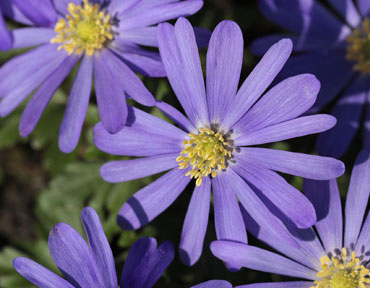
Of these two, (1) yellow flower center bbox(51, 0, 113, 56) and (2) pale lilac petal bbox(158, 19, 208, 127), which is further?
(1) yellow flower center bbox(51, 0, 113, 56)

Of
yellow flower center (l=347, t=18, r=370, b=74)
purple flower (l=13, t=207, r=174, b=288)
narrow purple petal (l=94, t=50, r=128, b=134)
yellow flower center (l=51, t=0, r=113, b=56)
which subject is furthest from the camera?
yellow flower center (l=347, t=18, r=370, b=74)

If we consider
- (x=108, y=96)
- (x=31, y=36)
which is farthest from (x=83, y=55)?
(x=108, y=96)

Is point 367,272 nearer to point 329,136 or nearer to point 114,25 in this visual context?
point 329,136

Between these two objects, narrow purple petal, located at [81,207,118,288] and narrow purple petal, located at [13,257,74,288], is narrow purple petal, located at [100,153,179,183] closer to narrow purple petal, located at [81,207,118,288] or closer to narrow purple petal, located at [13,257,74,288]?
narrow purple petal, located at [81,207,118,288]

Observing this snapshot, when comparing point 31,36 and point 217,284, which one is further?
point 31,36

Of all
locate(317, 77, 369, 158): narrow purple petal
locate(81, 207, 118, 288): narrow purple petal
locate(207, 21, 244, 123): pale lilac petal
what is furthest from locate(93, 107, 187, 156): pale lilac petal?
locate(317, 77, 369, 158): narrow purple petal

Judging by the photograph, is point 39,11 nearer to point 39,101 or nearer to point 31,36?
point 31,36
